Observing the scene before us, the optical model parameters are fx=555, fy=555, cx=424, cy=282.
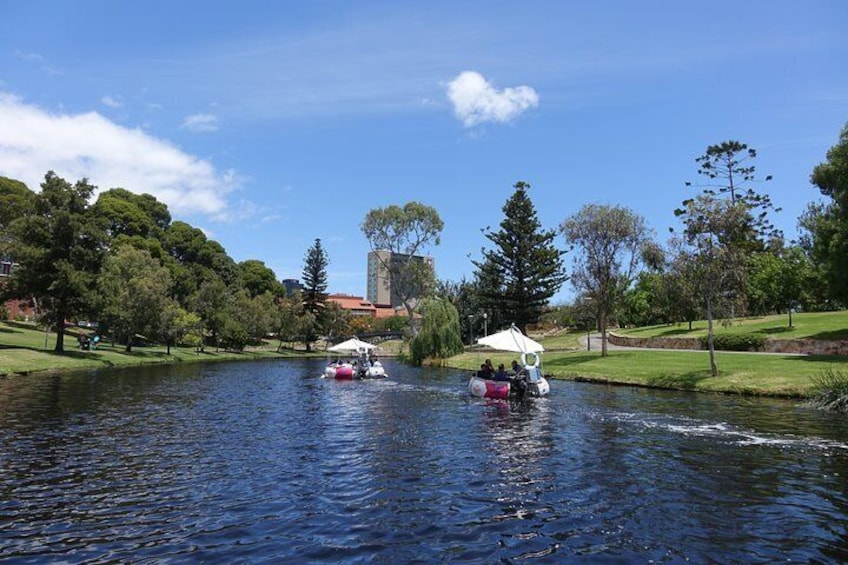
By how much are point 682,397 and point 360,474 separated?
21.9 metres

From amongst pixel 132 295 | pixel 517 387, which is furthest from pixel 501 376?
pixel 132 295

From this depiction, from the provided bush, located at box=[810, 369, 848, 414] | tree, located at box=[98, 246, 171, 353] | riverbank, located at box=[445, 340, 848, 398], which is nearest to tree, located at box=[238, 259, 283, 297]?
tree, located at box=[98, 246, 171, 353]

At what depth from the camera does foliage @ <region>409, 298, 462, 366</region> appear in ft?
214

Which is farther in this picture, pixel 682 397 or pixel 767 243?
pixel 767 243

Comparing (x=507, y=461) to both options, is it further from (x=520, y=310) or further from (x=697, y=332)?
(x=520, y=310)

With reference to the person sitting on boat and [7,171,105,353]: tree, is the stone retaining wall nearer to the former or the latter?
the person sitting on boat

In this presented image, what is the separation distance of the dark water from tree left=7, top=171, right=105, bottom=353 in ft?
101

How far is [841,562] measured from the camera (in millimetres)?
8625

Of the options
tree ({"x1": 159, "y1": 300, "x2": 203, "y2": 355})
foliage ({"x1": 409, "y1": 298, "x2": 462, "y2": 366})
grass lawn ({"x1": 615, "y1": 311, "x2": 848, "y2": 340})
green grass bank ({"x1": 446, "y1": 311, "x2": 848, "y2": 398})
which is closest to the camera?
green grass bank ({"x1": 446, "y1": 311, "x2": 848, "y2": 398})

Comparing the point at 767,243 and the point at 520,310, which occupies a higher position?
the point at 767,243

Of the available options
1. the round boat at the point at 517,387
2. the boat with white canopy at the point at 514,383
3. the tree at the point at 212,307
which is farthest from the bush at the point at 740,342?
the tree at the point at 212,307

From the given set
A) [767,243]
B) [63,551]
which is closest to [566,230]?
[63,551]

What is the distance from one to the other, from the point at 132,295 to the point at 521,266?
4965 cm

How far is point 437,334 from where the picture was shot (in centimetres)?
6525
